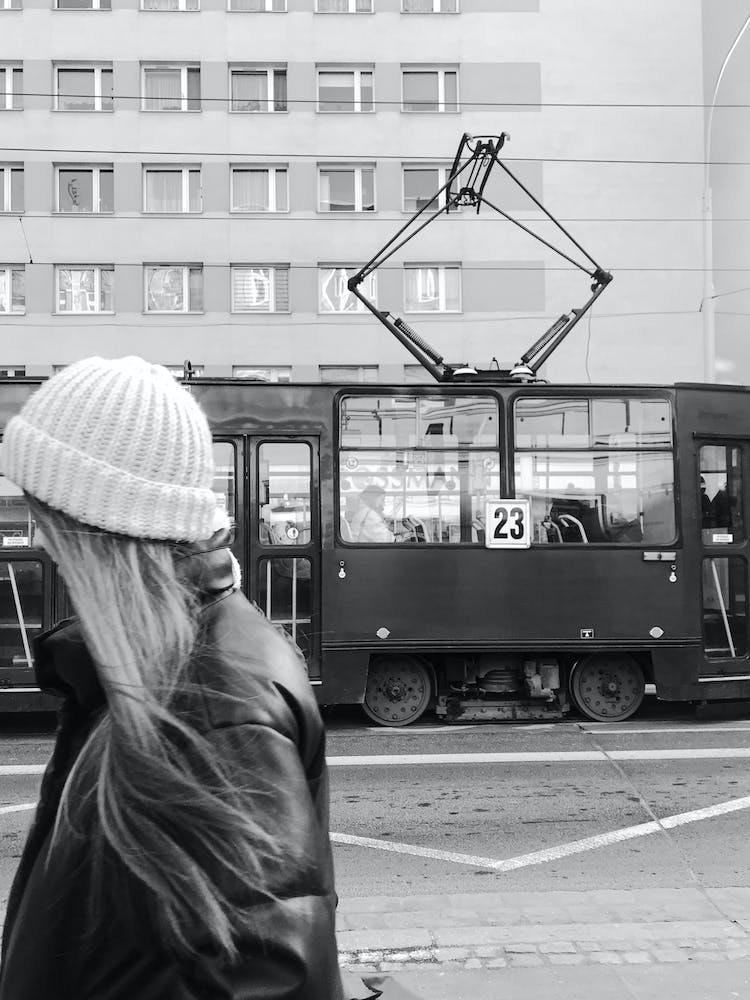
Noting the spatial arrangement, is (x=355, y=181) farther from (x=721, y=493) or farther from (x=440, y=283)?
(x=721, y=493)

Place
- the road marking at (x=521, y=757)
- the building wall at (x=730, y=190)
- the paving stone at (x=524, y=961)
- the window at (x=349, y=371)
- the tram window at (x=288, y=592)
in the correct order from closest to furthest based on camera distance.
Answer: the paving stone at (x=524, y=961)
the road marking at (x=521, y=757)
the tram window at (x=288, y=592)
the window at (x=349, y=371)
the building wall at (x=730, y=190)

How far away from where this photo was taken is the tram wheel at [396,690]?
9.96 metres

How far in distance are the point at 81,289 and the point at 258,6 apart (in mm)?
9401

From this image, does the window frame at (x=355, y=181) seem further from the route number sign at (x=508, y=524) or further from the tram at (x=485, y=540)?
the route number sign at (x=508, y=524)

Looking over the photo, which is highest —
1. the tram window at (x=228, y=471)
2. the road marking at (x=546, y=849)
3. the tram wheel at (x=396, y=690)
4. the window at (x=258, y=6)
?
the window at (x=258, y=6)

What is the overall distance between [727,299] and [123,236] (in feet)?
58.5

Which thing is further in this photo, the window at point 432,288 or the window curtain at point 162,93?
the window curtain at point 162,93

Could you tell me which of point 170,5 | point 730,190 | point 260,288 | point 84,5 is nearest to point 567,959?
point 260,288

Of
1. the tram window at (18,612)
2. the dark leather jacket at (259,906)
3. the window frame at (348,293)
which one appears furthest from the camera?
the window frame at (348,293)

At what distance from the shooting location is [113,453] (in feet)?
4.57

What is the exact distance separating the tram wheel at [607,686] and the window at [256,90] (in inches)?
914

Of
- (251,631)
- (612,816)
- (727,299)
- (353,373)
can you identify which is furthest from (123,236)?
(251,631)

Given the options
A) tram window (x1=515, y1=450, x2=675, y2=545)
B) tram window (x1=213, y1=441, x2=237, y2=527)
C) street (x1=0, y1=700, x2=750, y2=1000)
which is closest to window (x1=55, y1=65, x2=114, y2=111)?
tram window (x1=213, y1=441, x2=237, y2=527)

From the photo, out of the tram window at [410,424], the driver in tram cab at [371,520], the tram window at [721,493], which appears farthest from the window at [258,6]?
the tram window at [721,493]
